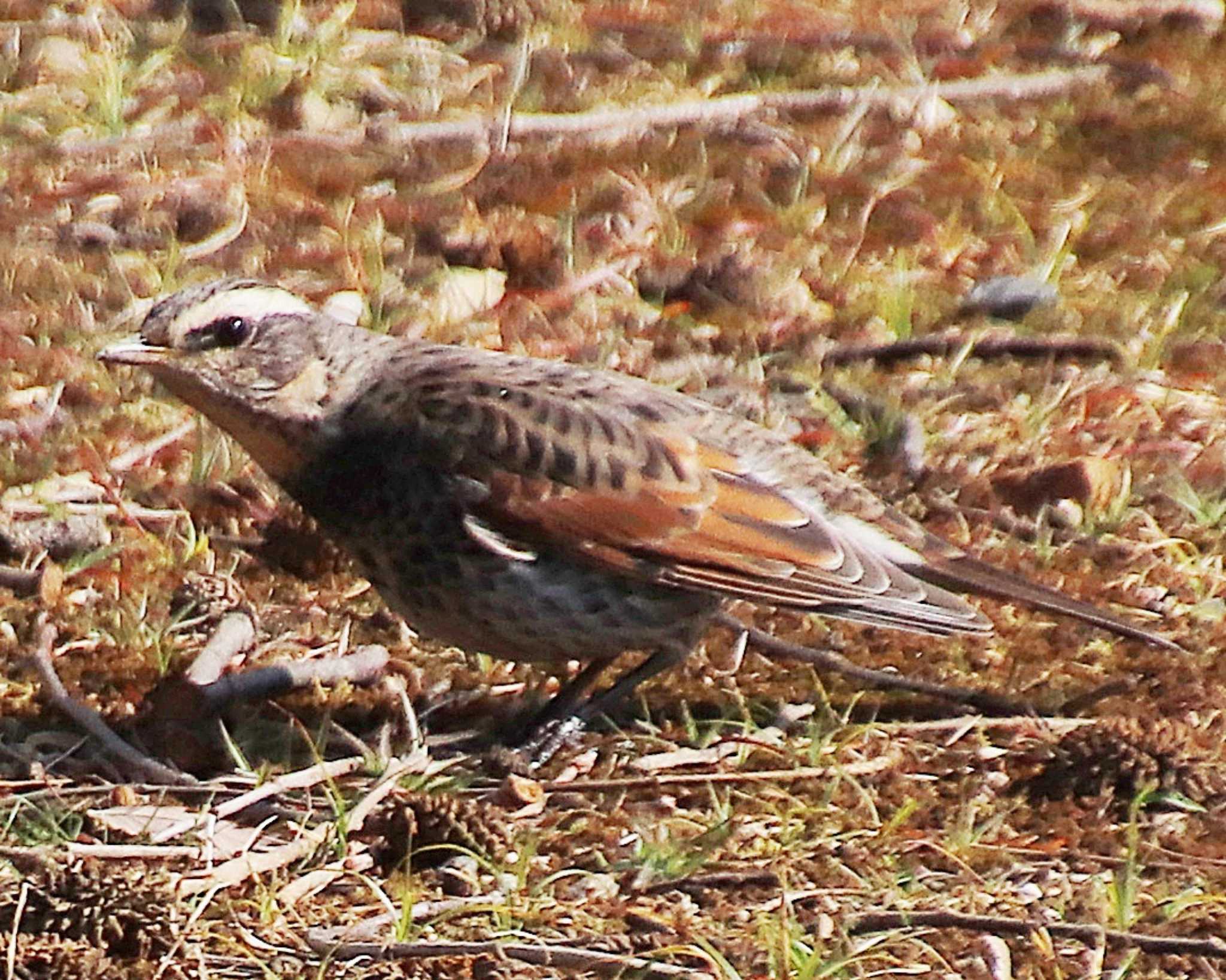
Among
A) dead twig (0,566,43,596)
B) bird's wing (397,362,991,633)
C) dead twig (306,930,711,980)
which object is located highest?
bird's wing (397,362,991,633)

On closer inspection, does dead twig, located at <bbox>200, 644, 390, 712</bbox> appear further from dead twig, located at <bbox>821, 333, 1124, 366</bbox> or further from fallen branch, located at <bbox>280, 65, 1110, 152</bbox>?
fallen branch, located at <bbox>280, 65, 1110, 152</bbox>

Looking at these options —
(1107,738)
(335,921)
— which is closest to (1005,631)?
(1107,738)


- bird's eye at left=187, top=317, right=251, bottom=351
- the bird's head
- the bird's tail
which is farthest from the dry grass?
bird's eye at left=187, top=317, right=251, bottom=351

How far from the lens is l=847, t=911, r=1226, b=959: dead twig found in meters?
4.68

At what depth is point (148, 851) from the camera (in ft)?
16.5

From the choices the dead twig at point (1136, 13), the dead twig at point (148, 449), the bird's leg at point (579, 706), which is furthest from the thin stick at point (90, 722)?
the dead twig at point (1136, 13)

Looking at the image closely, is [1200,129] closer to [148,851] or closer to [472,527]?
[472,527]

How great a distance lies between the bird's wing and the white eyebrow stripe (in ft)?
1.50

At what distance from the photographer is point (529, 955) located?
4641mm

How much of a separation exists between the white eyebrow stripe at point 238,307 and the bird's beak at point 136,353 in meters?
0.04

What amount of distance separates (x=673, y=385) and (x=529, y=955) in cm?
305

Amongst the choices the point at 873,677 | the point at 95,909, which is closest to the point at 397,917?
the point at 95,909

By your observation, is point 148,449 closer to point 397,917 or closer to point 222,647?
point 222,647

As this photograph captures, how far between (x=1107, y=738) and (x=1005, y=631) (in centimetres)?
89
